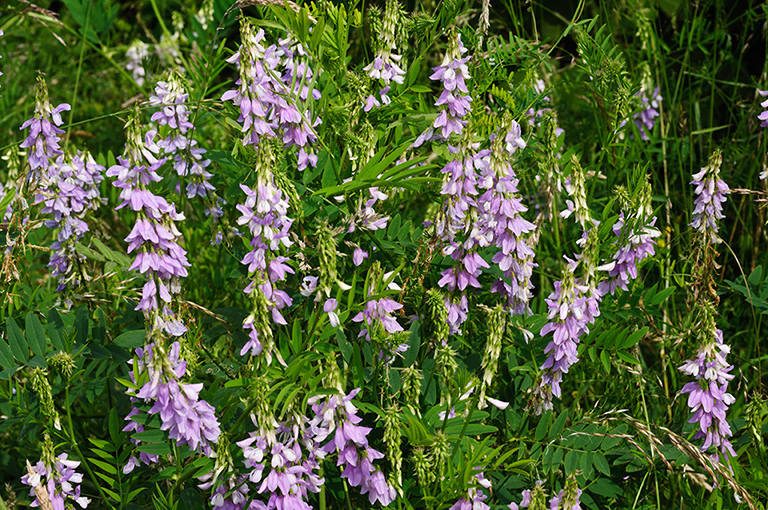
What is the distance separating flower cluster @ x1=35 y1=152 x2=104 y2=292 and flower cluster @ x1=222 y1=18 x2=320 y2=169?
2.06 feet

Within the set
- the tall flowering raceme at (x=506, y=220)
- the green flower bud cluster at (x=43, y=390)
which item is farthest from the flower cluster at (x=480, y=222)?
the green flower bud cluster at (x=43, y=390)

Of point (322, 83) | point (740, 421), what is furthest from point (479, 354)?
point (322, 83)

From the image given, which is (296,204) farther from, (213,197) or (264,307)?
(213,197)

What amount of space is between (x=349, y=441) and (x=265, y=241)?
1.48 ft

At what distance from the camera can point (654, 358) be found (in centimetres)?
289

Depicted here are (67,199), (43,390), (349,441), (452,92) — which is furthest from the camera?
(67,199)

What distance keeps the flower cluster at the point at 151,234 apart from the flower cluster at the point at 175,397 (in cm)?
8

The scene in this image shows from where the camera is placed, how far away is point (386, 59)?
194 centimetres

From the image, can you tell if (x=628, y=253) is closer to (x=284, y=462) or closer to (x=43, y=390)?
(x=284, y=462)

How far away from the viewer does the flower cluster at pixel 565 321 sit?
1.73 m

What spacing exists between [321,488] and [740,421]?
1.16 m

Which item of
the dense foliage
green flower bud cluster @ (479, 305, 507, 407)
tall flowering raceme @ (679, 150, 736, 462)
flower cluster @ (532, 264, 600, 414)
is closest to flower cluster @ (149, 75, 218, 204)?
the dense foliage

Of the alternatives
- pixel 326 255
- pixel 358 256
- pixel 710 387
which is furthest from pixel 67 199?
pixel 710 387

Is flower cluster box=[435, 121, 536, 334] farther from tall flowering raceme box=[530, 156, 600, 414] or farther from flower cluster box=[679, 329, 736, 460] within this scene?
flower cluster box=[679, 329, 736, 460]
